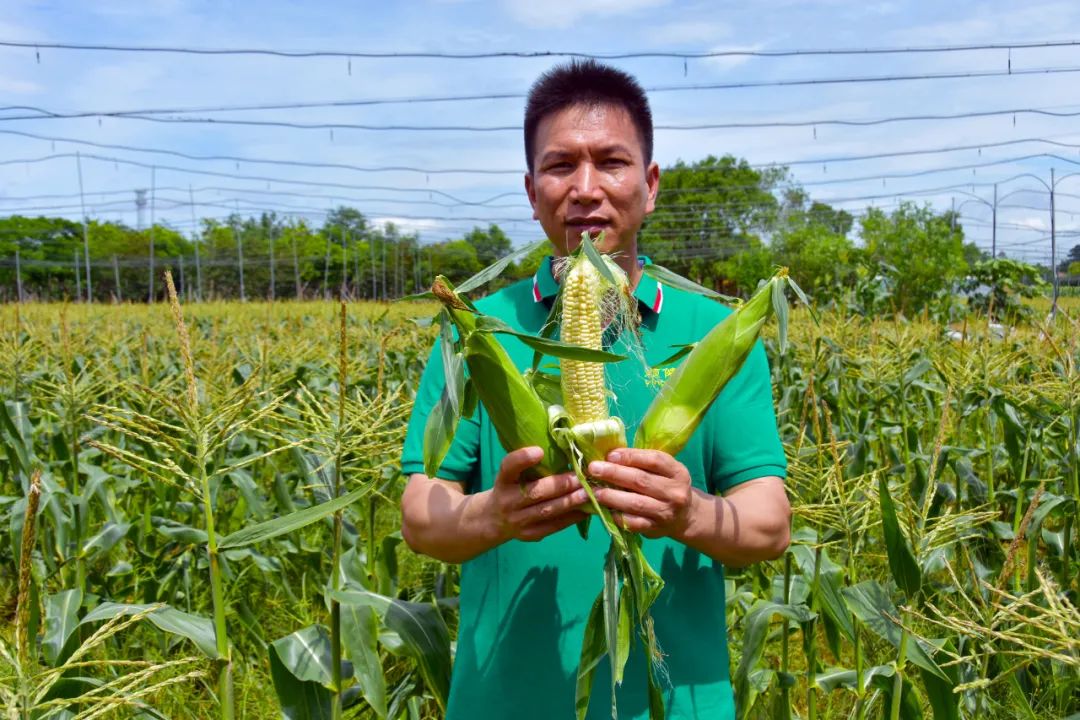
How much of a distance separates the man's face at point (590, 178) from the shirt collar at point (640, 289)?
73 mm

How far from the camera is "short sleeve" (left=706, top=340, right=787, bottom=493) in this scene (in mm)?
1665

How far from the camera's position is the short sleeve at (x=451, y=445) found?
1.72 m

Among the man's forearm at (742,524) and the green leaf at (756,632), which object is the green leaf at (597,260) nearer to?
the man's forearm at (742,524)

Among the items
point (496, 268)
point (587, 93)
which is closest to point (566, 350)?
point (496, 268)

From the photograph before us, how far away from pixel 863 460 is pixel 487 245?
215ft

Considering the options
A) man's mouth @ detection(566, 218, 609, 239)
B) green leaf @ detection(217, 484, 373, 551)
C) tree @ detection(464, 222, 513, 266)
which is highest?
tree @ detection(464, 222, 513, 266)

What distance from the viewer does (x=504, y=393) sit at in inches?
53.7

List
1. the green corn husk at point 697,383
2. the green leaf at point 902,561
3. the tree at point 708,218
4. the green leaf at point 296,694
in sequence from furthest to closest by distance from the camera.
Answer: the tree at point 708,218
the green leaf at point 296,694
the green leaf at point 902,561
the green corn husk at point 697,383

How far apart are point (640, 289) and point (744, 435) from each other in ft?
1.30

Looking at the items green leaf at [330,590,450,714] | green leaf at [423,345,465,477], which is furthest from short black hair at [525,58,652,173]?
green leaf at [330,590,450,714]

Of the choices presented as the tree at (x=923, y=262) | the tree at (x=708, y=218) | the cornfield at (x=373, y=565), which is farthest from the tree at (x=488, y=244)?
the cornfield at (x=373, y=565)

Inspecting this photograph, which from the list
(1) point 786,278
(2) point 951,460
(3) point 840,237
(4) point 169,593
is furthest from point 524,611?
(3) point 840,237

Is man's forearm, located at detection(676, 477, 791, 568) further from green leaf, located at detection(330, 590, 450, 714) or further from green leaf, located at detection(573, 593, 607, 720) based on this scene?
green leaf, located at detection(330, 590, 450, 714)

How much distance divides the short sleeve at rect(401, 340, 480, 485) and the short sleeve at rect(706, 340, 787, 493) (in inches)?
19.7
